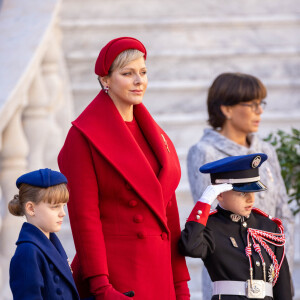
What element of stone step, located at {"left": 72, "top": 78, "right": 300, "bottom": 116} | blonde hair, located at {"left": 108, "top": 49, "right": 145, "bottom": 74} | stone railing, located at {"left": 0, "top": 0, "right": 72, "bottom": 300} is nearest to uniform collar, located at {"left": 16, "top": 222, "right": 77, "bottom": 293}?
blonde hair, located at {"left": 108, "top": 49, "right": 145, "bottom": 74}

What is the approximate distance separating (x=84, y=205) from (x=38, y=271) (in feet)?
1.08

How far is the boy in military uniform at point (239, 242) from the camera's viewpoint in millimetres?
3766

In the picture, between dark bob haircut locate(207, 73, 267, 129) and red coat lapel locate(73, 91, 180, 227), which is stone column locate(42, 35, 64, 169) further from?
red coat lapel locate(73, 91, 180, 227)

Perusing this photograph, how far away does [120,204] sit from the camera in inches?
137

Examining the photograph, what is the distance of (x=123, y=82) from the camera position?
354 centimetres

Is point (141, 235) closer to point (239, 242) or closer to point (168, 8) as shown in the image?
point (239, 242)

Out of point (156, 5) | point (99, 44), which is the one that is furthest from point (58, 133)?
point (156, 5)

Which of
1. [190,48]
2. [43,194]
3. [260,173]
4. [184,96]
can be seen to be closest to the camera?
[43,194]

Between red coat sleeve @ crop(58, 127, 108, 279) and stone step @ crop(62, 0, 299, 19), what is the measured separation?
161 inches

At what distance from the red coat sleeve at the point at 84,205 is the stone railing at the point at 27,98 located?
1464mm

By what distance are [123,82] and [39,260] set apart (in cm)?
78

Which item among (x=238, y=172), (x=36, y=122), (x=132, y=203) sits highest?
(x=36, y=122)

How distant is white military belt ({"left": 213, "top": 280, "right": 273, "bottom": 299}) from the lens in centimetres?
375

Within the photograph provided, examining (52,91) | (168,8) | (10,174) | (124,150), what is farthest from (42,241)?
(168,8)
